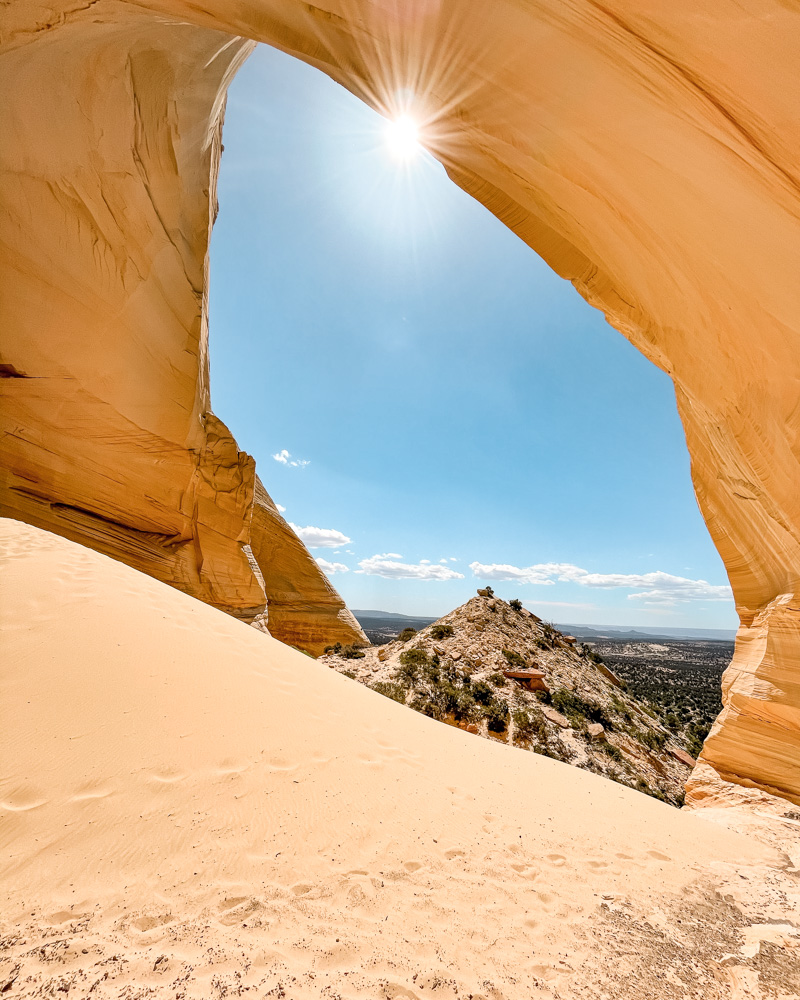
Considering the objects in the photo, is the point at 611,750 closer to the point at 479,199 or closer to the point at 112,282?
the point at 479,199

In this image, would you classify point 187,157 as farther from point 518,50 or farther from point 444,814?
point 444,814

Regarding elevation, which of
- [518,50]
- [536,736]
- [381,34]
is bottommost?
[536,736]

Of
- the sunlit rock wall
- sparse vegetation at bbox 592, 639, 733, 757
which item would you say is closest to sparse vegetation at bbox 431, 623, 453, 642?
the sunlit rock wall

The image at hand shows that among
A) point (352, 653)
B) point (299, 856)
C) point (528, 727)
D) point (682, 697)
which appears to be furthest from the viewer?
point (682, 697)

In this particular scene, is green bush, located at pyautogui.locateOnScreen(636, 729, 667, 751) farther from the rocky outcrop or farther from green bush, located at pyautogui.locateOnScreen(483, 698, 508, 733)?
the rocky outcrop

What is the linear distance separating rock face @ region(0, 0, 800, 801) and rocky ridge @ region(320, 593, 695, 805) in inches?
254

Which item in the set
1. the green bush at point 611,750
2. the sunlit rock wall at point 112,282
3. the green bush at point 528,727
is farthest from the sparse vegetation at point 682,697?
the sunlit rock wall at point 112,282

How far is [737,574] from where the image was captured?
676cm

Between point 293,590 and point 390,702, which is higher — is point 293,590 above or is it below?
above

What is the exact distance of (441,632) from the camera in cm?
1975

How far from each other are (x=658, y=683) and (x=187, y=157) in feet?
134

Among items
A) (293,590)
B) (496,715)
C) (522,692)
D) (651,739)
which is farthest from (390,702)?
(293,590)

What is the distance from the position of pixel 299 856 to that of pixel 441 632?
57.6 feet

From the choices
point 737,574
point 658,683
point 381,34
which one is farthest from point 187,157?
point 658,683
